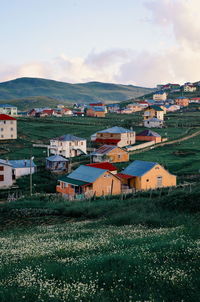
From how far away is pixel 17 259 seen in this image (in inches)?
585

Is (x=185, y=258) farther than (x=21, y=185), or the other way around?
(x=21, y=185)

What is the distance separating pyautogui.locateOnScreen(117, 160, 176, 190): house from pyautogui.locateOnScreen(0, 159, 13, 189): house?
60.3 feet

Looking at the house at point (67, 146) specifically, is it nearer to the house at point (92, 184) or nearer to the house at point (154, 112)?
the house at point (92, 184)

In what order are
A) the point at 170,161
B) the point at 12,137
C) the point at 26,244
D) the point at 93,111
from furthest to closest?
1. the point at 93,111
2. the point at 12,137
3. the point at 170,161
4. the point at 26,244

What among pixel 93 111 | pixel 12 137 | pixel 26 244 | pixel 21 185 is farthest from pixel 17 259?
pixel 93 111

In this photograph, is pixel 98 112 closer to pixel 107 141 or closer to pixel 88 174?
pixel 107 141

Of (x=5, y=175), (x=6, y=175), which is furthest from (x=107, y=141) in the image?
(x=5, y=175)

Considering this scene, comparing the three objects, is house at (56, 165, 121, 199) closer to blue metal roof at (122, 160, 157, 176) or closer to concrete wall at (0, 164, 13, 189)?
blue metal roof at (122, 160, 157, 176)

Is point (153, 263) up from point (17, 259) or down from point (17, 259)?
up

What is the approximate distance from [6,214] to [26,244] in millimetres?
17175

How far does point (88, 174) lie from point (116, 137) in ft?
154

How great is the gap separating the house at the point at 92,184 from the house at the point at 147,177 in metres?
2.80

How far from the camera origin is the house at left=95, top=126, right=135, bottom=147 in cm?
9581

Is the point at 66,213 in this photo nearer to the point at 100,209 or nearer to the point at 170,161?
the point at 100,209
